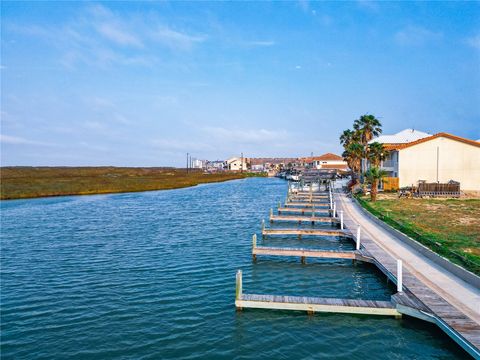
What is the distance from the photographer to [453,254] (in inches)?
727

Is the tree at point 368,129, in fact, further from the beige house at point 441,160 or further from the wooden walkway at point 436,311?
Result: the wooden walkway at point 436,311

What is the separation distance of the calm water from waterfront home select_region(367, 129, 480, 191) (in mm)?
26816

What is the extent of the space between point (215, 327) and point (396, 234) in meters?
15.8

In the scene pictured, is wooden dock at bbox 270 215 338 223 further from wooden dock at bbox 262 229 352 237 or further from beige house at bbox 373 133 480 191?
beige house at bbox 373 133 480 191

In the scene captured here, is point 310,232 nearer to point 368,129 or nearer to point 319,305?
point 319,305

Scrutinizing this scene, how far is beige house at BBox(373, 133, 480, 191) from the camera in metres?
46.3

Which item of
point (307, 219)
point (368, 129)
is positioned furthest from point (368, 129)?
point (307, 219)

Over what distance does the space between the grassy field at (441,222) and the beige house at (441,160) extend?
6.45 meters

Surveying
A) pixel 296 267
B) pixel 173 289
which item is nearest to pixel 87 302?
pixel 173 289

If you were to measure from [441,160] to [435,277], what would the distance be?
36666 millimetres

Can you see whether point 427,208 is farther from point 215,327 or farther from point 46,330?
point 46,330

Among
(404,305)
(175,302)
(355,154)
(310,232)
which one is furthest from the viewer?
(355,154)

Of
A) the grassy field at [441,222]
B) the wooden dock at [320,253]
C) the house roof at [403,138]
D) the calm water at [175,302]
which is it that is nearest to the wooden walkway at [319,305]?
the calm water at [175,302]

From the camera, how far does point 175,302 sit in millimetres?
16078
